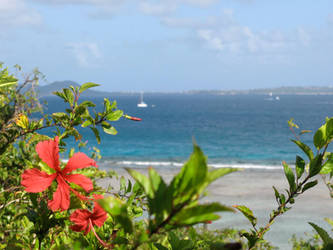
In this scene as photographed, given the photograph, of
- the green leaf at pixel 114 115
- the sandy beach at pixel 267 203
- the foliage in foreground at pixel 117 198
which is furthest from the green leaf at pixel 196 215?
the sandy beach at pixel 267 203

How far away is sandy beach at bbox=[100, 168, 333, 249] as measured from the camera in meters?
11.4

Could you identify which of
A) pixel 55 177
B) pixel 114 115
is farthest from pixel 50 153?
pixel 114 115

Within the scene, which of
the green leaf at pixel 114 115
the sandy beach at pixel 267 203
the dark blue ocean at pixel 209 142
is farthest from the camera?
the dark blue ocean at pixel 209 142

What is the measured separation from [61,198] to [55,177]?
0.04 m

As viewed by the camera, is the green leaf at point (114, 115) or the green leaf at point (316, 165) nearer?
the green leaf at point (316, 165)

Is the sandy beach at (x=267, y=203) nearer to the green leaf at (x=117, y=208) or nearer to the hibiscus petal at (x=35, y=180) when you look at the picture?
the hibiscus petal at (x=35, y=180)

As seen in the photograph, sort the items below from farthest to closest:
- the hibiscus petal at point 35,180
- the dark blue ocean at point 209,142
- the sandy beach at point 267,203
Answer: the dark blue ocean at point 209,142 < the sandy beach at point 267,203 < the hibiscus petal at point 35,180

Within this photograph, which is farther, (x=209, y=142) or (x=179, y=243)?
(x=209, y=142)

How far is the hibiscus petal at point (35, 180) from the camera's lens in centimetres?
65

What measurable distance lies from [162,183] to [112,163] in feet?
85.1

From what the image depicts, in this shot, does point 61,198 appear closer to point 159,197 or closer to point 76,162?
point 76,162

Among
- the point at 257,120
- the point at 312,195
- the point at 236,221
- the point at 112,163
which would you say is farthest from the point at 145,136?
the point at 236,221

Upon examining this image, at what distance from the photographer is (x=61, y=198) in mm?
664

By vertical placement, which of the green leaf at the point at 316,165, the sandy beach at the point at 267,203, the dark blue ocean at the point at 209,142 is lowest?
the dark blue ocean at the point at 209,142
